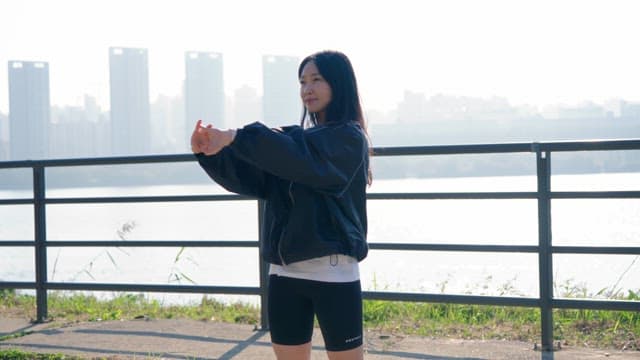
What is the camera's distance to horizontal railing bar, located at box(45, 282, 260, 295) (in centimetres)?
618

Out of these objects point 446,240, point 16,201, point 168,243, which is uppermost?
point 16,201

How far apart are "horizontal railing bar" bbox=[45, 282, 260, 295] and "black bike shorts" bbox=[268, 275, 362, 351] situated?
3005 millimetres

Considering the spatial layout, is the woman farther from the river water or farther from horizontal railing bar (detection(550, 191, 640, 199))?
the river water

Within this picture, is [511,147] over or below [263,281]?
over

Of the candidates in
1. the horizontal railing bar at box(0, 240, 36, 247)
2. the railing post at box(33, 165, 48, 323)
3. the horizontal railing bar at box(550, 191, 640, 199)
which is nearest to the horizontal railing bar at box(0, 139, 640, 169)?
the horizontal railing bar at box(550, 191, 640, 199)

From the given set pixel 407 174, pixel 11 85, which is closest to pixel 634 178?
pixel 407 174

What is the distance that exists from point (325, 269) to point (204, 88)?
31.1 m

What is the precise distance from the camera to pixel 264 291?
6.05 metres

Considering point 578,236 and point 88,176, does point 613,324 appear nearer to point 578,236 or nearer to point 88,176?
point 578,236

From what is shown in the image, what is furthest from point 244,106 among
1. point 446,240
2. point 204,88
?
point 446,240

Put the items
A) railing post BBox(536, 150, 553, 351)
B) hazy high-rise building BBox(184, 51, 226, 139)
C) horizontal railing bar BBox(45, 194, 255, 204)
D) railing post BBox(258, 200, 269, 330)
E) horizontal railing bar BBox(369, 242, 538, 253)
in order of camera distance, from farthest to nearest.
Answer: hazy high-rise building BBox(184, 51, 226, 139), horizontal railing bar BBox(45, 194, 255, 204), railing post BBox(258, 200, 269, 330), horizontal railing bar BBox(369, 242, 538, 253), railing post BBox(536, 150, 553, 351)

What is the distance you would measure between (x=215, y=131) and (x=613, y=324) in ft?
13.0

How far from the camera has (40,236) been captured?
270 inches

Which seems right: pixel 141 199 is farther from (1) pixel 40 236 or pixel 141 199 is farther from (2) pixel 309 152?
(2) pixel 309 152
